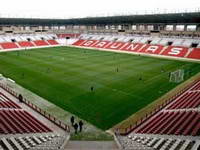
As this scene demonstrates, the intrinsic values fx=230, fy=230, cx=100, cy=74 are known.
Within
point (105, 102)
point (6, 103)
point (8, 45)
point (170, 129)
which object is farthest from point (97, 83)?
point (8, 45)

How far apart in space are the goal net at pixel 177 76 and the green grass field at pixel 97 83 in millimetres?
845

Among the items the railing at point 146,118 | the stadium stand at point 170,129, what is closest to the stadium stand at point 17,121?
the railing at point 146,118

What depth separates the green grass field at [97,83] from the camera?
926 inches

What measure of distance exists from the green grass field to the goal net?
0.84 m

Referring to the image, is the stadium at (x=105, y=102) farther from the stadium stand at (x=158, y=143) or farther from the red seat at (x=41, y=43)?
the red seat at (x=41, y=43)

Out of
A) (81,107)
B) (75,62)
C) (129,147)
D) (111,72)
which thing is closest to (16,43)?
(75,62)

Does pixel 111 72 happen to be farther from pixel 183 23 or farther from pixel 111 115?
pixel 183 23

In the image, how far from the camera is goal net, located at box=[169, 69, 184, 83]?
111ft

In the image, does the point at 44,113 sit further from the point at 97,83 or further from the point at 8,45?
the point at 8,45

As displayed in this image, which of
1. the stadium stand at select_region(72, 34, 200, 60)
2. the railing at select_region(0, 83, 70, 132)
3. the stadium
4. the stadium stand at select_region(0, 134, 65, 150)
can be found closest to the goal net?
the stadium

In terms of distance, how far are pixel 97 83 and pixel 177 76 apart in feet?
42.5

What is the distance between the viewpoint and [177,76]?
117ft

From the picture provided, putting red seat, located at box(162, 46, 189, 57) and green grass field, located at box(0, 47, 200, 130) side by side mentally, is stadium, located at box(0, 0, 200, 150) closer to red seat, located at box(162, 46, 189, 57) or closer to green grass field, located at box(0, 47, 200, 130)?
green grass field, located at box(0, 47, 200, 130)

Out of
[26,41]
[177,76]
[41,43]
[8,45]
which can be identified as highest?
[26,41]
